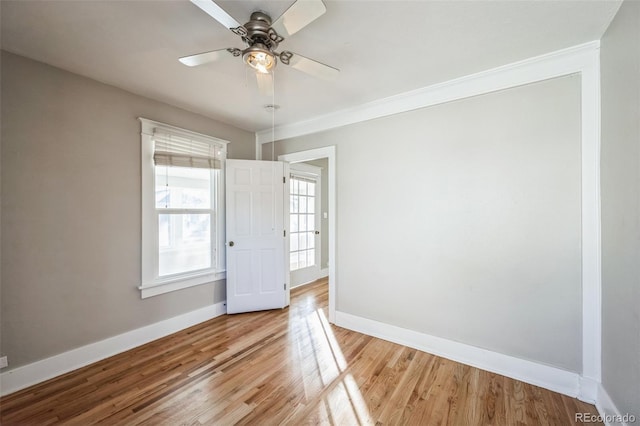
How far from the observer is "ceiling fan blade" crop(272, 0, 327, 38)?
3.74ft

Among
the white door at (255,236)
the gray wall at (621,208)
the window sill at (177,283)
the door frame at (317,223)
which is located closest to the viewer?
the gray wall at (621,208)

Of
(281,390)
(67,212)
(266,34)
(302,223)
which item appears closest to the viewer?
(266,34)

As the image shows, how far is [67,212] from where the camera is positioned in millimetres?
2145

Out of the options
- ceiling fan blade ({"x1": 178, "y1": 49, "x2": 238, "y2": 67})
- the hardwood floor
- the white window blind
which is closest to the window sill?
the hardwood floor

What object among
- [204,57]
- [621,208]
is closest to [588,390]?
[621,208]

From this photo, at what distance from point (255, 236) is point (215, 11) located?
2.58 metres

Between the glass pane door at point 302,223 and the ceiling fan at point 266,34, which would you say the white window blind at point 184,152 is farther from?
the ceiling fan at point 266,34

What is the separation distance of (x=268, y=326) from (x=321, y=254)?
234 cm

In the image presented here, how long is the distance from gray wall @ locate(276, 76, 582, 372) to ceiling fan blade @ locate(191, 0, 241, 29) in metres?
1.81

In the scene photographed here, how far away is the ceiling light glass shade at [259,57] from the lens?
1.42 meters

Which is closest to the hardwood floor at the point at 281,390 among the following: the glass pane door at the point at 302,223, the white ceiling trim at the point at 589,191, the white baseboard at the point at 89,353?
the white baseboard at the point at 89,353

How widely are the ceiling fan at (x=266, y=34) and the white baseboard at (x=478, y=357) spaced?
8.01 feet

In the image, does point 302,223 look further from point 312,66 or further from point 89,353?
point 312,66

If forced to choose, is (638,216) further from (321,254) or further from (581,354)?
(321,254)
